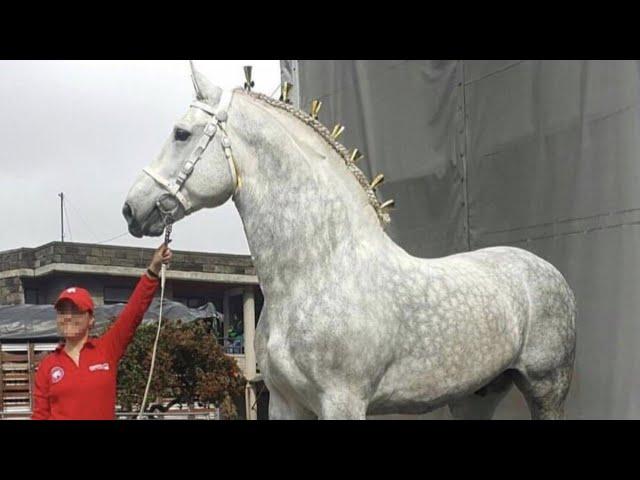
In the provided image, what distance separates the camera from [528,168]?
13.2 feet

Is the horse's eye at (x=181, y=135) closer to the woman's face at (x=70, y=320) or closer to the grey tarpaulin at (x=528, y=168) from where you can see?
the woman's face at (x=70, y=320)

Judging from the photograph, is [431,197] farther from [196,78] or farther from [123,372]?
[123,372]

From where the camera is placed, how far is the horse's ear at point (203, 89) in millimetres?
2957

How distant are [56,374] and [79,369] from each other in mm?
62

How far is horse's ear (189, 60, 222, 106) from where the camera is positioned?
9.70 ft

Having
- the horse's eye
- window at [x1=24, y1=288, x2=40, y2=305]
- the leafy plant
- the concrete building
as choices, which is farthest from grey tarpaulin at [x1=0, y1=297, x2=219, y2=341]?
the horse's eye

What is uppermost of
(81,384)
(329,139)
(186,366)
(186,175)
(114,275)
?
(329,139)

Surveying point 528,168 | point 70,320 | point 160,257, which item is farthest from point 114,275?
point 70,320

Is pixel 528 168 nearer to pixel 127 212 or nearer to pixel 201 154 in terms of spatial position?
pixel 201 154

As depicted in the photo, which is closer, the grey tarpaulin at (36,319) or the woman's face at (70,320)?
the woman's face at (70,320)

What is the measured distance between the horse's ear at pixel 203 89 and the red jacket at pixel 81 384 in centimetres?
78

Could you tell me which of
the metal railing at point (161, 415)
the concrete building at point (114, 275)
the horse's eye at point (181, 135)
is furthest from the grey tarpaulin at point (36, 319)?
the horse's eye at point (181, 135)

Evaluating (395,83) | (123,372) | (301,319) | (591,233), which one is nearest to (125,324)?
(301,319)

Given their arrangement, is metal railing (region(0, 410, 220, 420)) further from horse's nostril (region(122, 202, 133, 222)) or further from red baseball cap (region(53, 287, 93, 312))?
red baseball cap (region(53, 287, 93, 312))
